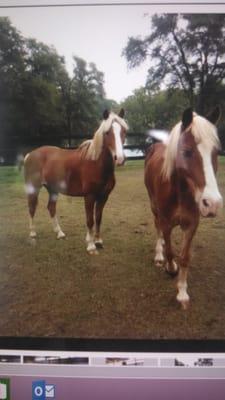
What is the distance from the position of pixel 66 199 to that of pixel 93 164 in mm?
145

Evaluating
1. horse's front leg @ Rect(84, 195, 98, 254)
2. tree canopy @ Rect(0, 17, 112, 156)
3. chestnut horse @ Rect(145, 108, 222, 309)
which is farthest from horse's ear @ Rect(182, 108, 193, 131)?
horse's front leg @ Rect(84, 195, 98, 254)

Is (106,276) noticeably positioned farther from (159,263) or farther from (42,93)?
(42,93)

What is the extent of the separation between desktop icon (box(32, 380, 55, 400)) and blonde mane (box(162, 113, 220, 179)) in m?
0.75

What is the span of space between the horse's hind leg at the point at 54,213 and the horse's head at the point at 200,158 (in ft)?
1.39

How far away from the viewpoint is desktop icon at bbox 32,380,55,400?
1.23 metres

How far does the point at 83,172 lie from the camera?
1.27 m

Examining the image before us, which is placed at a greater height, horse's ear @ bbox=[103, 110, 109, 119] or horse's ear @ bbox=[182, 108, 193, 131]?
horse's ear @ bbox=[103, 110, 109, 119]

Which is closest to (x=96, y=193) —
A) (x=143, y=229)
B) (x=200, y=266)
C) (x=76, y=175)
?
(x=76, y=175)

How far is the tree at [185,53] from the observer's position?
1202mm

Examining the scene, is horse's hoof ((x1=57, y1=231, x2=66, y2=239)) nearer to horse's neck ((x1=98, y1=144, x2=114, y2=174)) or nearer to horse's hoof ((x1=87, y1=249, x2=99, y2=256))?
horse's hoof ((x1=87, y1=249, x2=99, y2=256))

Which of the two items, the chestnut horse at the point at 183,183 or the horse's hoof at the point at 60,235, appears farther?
the horse's hoof at the point at 60,235

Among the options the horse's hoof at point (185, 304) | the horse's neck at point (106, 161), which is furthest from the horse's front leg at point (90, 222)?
the horse's hoof at point (185, 304)

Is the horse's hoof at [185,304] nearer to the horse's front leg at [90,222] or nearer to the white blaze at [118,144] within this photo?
the horse's front leg at [90,222]

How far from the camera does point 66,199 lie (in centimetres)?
128
